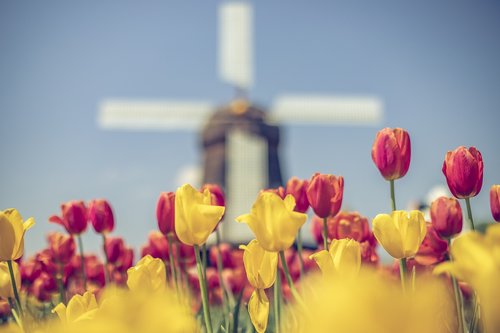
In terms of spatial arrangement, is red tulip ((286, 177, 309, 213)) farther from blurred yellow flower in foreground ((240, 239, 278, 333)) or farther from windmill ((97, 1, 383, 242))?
windmill ((97, 1, 383, 242))

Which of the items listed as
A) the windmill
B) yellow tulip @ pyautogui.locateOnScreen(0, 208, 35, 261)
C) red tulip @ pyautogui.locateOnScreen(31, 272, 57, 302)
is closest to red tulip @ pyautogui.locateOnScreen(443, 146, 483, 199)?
yellow tulip @ pyautogui.locateOnScreen(0, 208, 35, 261)

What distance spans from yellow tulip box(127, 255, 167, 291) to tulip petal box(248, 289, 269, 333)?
28 cm

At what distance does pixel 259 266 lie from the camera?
5.62 feet

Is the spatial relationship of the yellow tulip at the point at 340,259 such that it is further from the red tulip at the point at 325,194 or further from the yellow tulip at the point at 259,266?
the red tulip at the point at 325,194

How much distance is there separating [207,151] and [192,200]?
77.8 feet

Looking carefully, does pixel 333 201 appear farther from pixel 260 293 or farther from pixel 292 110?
pixel 292 110

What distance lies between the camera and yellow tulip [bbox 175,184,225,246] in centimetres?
160

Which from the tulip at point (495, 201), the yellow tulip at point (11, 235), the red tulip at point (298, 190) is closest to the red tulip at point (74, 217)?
the yellow tulip at point (11, 235)

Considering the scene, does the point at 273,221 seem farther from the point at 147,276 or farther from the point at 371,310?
the point at 371,310

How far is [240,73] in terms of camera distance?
26.4m

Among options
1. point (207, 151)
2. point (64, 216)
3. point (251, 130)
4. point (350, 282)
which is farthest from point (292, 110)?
point (350, 282)

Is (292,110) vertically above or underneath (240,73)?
underneath

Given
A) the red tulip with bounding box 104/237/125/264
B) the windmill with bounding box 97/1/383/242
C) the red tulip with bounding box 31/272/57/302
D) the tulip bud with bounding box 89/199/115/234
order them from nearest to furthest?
the tulip bud with bounding box 89/199/115/234 < the red tulip with bounding box 104/237/125/264 < the red tulip with bounding box 31/272/57/302 < the windmill with bounding box 97/1/383/242

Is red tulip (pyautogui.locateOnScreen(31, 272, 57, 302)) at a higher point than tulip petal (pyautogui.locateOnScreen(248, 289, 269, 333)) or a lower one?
lower
